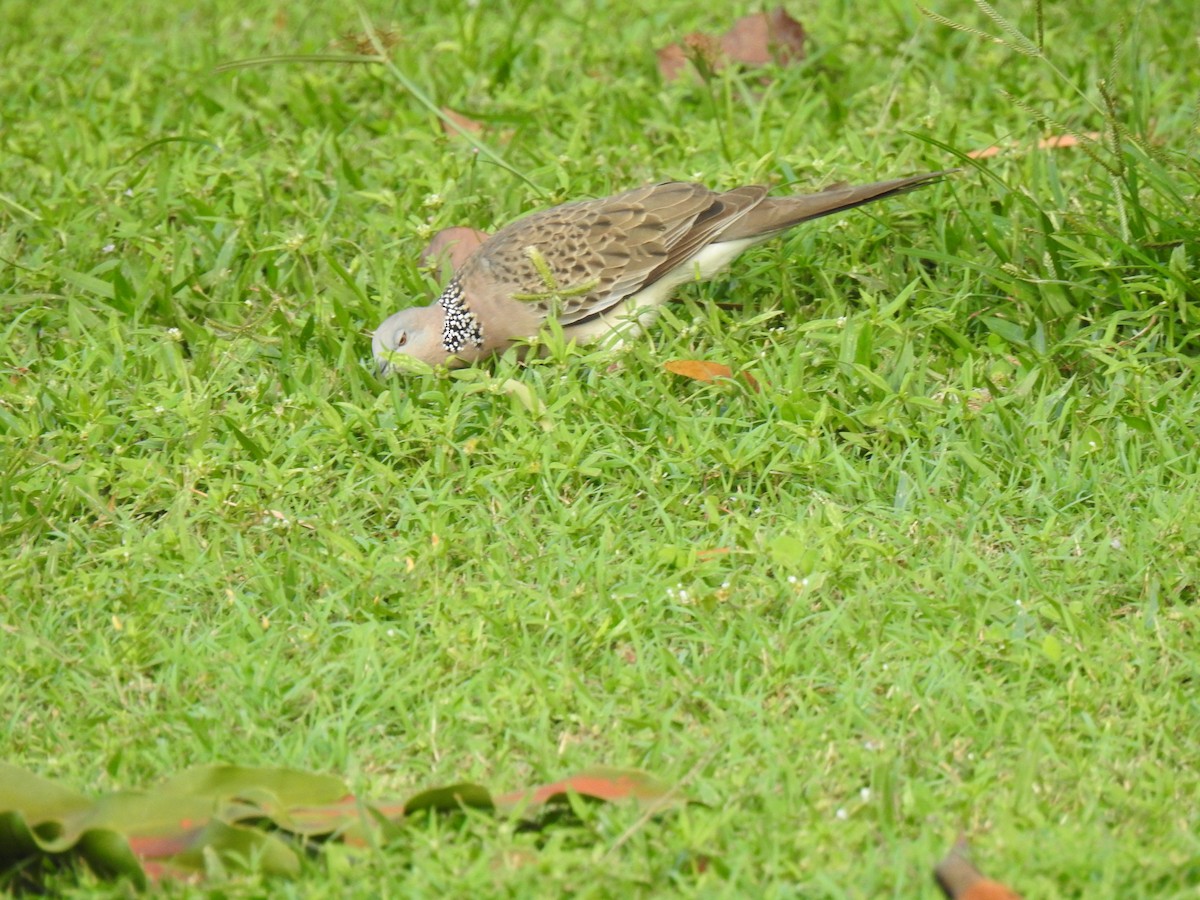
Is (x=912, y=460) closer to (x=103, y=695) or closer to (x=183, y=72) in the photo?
(x=103, y=695)

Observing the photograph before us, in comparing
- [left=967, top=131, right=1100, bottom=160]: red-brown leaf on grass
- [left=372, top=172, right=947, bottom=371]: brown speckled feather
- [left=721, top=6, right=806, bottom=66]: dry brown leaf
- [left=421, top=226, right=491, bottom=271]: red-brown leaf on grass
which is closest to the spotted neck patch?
[left=372, top=172, right=947, bottom=371]: brown speckled feather

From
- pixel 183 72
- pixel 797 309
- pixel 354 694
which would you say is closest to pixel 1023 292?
pixel 797 309

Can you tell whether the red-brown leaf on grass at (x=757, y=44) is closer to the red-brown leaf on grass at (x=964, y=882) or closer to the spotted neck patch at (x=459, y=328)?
the spotted neck patch at (x=459, y=328)

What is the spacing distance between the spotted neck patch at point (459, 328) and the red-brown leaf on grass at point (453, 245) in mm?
555

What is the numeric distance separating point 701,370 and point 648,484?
0.61 meters

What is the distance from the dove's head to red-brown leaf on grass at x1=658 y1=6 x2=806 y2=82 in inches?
94.2

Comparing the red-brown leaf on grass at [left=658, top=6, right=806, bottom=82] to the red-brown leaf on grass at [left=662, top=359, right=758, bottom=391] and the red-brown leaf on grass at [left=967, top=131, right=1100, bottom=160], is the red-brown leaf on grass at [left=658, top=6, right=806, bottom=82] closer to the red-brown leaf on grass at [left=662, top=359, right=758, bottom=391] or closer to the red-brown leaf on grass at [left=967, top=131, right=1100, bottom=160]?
the red-brown leaf on grass at [left=967, top=131, right=1100, bottom=160]

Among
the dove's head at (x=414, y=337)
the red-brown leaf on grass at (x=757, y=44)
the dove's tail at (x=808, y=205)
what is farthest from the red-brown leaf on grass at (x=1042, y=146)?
the dove's head at (x=414, y=337)

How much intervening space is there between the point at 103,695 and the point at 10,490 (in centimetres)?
100

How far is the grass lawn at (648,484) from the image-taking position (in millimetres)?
3348

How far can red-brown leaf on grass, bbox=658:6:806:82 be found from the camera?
7.02m

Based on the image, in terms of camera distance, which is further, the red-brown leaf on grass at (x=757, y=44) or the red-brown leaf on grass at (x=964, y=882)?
the red-brown leaf on grass at (x=757, y=44)

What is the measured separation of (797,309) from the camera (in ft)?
17.7

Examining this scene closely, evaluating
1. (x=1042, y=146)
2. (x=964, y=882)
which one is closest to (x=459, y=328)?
(x=1042, y=146)
